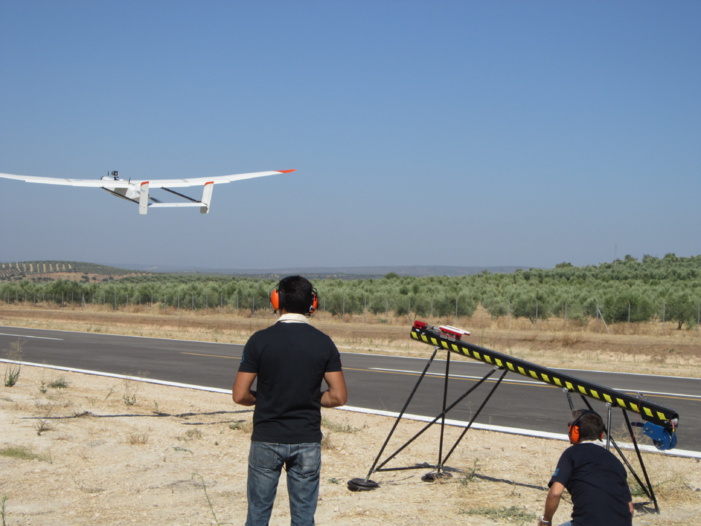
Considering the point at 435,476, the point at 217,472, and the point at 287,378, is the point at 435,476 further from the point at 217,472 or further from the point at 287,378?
the point at 287,378

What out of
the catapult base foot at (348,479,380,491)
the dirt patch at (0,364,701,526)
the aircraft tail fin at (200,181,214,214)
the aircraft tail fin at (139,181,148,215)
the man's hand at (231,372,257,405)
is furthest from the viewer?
the aircraft tail fin at (200,181,214,214)

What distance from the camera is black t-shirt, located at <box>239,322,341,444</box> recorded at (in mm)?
4410

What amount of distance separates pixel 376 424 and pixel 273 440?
7.54 m

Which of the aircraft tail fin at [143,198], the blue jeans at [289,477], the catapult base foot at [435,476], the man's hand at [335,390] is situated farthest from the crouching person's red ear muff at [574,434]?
the aircraft tail fin at [143,198]

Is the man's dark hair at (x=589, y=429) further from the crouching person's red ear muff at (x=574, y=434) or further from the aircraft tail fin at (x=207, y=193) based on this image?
the aircraft tail fin at (x=207, y=193)

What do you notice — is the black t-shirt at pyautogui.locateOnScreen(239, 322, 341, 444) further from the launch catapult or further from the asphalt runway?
the asphalt runway

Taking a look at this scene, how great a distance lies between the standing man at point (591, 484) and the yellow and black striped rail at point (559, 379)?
1.60 m

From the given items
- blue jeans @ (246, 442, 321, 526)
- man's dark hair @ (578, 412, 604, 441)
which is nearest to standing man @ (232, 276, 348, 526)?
blue jeans @ (246, 442, 321, 526)

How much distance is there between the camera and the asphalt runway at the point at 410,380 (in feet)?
42.7

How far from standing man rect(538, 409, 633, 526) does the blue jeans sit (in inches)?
57.5

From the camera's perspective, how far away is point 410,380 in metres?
17.6

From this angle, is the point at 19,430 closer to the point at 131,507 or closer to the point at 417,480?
the point at 131,507

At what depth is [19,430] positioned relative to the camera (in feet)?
32.5

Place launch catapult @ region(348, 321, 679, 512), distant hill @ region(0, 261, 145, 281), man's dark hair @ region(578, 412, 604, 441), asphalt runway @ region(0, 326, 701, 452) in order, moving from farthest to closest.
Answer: distant hill @ region(0, 261, 145, 281) → asphalt runway @ region(0, 326, 701, 452) → launch catapult @ region(348, 321, 679, 512) → man's dark hair @ region(578, 412, 604, 441)
